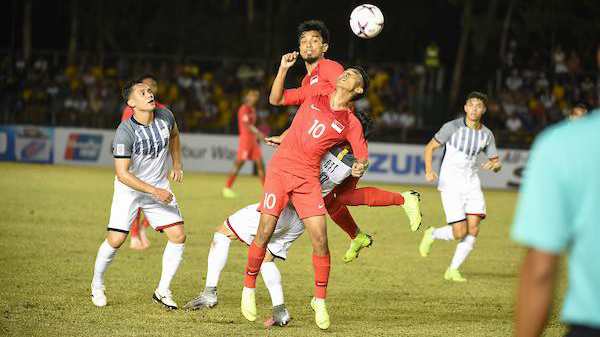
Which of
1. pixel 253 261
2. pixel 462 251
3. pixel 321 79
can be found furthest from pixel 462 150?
pixel 253 261

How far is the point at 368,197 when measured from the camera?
7.99m

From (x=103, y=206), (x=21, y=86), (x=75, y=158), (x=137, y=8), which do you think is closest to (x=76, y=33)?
(x=137, y=8)

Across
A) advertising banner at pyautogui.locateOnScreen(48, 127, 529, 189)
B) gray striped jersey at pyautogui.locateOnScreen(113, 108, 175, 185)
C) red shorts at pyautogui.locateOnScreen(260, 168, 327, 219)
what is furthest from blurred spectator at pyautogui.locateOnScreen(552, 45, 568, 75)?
red shorts at pyautogui.locateOnScreen(260, 168, 327, 219)

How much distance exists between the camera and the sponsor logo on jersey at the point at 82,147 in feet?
83.0

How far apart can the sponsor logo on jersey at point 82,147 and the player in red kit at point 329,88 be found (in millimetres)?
18372

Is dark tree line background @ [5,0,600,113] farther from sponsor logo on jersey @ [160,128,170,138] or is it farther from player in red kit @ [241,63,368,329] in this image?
player in red kit @ [241,63,368,329]

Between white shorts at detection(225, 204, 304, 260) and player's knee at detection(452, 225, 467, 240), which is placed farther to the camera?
player's knee at detection(452, 225, 467, 240)

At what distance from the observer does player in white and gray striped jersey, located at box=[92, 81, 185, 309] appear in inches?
293

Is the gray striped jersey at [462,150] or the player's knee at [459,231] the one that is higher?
the gray striped jersey at [462,150]

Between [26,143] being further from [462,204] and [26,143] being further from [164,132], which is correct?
[164,132]

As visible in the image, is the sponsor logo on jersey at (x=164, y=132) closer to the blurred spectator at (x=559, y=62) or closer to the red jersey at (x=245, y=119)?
the red jersey at (x=245, y=119)

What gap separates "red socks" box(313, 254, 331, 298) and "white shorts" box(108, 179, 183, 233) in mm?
1417

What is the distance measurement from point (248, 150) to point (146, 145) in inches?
433

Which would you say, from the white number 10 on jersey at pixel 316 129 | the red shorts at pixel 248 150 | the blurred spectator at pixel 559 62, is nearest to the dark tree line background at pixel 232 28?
the blurred spectator at pixel 559 62
